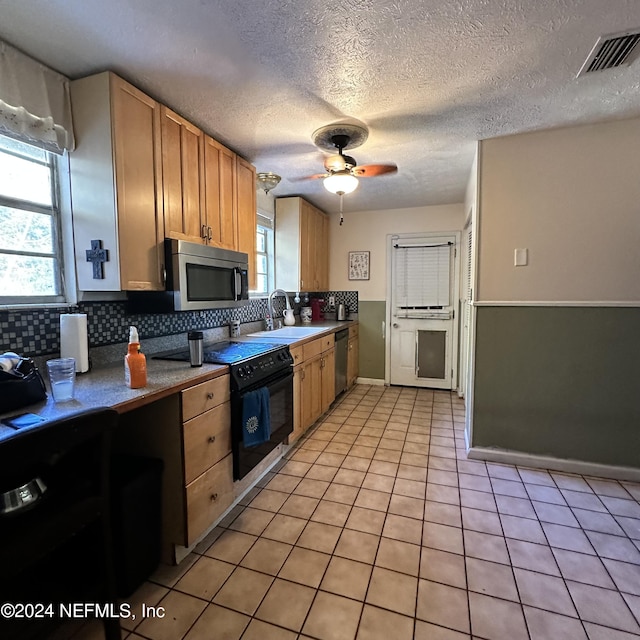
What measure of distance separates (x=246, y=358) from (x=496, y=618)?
163cm

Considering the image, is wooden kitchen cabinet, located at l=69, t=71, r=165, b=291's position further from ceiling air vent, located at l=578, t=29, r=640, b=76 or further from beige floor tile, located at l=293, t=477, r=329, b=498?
ceiling air vent, located at l=578, t=29, r=640, b=76

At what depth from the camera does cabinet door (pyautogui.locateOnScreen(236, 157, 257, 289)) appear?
2.65 meters

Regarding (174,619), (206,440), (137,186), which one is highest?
(137,186)

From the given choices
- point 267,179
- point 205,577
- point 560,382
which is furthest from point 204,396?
point 560,382

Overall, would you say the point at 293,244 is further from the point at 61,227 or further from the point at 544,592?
the point at 544,592

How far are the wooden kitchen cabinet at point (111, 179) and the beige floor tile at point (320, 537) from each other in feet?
5.08

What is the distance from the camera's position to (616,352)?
2.36 m

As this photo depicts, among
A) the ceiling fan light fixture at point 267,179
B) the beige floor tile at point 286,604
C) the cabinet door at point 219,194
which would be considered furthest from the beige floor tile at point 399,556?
the ceiling fan light fixture at point 267,179

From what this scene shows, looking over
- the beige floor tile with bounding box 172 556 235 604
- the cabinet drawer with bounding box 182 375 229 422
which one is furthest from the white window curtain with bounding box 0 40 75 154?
the beige floor tile with bounding box 172 556 235 604

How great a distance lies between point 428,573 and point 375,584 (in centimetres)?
25

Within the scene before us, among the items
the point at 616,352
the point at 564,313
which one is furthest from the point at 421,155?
the point at 616,352

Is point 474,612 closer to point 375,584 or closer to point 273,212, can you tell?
point 375,584

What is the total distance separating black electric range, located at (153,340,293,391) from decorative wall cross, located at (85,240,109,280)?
1.88 feet

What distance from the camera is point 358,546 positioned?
1.73 meters
